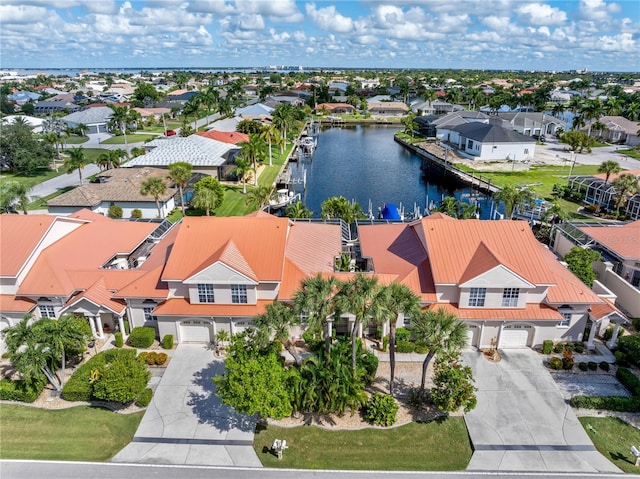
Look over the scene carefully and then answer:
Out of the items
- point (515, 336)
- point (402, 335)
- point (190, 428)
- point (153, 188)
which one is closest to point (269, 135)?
point (153, 188)

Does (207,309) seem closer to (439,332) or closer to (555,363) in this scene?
(439,332)

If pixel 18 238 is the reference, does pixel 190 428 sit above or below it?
below

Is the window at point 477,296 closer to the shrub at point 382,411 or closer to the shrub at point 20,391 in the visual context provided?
the shrub at point 382,411

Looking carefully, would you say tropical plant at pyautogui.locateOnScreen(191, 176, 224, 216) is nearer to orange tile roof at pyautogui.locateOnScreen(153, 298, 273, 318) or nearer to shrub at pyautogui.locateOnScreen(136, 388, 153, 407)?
orange tile roof at pyautogui.locateOnScreen(153, 298, 273, 318)

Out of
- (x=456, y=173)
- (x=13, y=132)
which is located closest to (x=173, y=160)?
(x=13, y=132)

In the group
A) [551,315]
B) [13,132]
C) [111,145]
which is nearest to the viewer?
[551,315]

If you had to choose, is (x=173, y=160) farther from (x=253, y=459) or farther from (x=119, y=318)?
(x=253, y=459)
